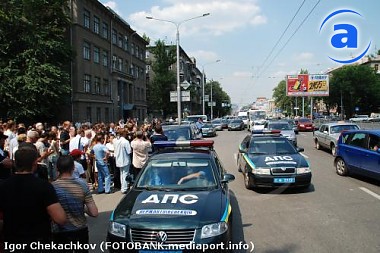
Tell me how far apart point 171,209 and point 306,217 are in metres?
3.51

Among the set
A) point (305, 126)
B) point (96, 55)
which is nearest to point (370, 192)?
point (305, 126)

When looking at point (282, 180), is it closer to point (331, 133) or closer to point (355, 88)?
point (331, 133)

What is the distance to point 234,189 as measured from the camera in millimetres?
10250

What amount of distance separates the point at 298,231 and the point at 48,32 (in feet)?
98.1

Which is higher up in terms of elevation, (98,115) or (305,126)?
(98,115)

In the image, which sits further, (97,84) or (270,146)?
(97,84)

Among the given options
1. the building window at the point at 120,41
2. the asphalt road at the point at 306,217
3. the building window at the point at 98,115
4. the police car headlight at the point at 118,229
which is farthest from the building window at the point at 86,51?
Answer: the police car headlight at the point at 118,229

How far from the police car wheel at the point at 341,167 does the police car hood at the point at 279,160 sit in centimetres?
245

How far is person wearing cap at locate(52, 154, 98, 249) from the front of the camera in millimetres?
4152

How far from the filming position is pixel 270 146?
438 inches

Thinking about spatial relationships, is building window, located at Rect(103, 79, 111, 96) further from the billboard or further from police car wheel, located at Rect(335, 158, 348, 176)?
police car wheel, located at Rect(335, 158, 348, 176)

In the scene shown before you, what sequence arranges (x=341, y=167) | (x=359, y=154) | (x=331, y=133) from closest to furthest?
1. (x=359, y=154)
2. (x=341, y=167)
3. (x=331, y=133)

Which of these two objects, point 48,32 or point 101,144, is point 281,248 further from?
point 48,32

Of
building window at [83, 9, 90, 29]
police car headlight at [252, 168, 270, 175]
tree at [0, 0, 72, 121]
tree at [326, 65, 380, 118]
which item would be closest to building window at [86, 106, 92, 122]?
tree at [0, 0, 72, 121]
